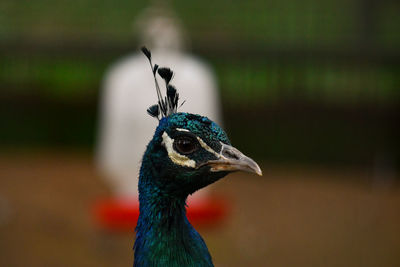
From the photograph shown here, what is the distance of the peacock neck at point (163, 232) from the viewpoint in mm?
1044

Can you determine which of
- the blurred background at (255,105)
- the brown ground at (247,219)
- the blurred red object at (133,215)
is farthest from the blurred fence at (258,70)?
the blurred red object at (133,215)

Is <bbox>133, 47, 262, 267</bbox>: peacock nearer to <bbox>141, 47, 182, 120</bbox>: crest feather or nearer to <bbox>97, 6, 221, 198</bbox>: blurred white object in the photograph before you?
<bbox>141, 47, 182, 120</bbox>: crest feather

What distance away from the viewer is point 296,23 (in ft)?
15.0

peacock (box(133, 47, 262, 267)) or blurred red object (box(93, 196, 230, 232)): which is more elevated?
peacock (box(133, 47, 262, 267))

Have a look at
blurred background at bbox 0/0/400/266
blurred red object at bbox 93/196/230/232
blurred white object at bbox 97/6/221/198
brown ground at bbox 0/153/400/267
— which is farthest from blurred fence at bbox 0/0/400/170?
blurred red object at bbox 93/196/230/232

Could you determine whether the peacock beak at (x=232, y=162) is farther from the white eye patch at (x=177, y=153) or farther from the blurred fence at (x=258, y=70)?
the blurred fence at (x=258, y=70)

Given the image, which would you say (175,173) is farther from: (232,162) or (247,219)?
(247,219)

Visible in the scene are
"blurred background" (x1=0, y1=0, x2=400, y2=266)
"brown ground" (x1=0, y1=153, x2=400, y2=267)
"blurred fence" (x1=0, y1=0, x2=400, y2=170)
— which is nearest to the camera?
"brown ground" (x1=0, y1=153, x2=400, y2=267)

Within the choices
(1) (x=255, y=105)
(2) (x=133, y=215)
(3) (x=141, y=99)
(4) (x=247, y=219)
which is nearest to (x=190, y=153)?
(2) (x=133, y=215)

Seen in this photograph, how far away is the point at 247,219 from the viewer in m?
3.70

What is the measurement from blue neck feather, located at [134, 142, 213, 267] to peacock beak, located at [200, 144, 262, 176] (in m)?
0.09

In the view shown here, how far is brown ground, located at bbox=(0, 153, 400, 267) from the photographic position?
3.19 metres

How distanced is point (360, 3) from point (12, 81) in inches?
93.4

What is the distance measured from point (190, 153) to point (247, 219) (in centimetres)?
272
